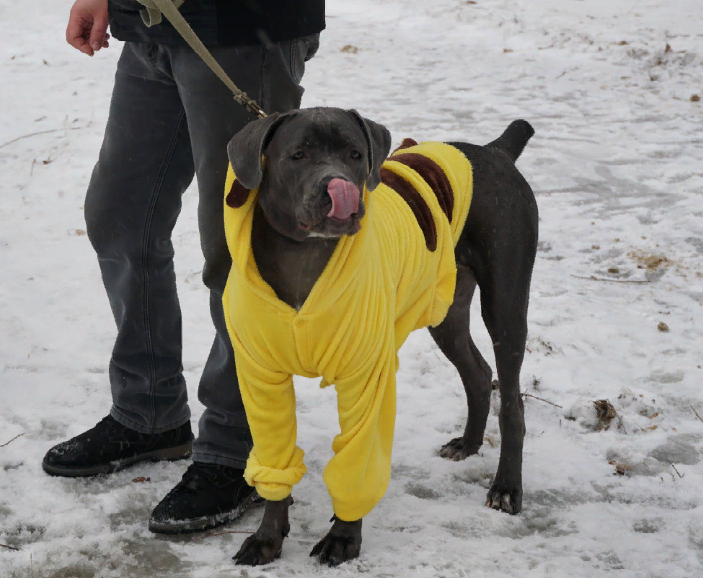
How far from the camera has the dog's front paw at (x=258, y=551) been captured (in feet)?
8.00

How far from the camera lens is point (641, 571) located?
2.41 m

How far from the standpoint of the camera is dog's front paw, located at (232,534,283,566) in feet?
8.00

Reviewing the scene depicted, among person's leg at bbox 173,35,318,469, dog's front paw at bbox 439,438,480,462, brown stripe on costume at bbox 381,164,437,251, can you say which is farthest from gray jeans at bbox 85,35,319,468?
dog's front paw at bbox 439,438,480,462

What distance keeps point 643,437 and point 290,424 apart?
1.61m

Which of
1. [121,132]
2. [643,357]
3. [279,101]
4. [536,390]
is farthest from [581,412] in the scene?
[121,132]

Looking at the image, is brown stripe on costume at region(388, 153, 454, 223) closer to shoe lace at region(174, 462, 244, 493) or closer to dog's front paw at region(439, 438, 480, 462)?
dog's front paw at region(439, 438, 480, 462)

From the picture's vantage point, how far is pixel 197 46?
2.21 m

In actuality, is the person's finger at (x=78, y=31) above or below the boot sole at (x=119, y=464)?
above

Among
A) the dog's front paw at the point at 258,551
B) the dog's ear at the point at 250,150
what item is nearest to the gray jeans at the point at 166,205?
the dog's ear at the point at 250,150

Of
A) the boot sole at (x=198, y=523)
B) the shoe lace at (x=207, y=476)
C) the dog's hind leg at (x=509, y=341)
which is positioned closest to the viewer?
the boot sole at (x=198, y=523)

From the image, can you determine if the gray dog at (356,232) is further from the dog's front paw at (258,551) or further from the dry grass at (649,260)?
the dry grass at (649,260)

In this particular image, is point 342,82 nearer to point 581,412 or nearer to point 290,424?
point 581,412

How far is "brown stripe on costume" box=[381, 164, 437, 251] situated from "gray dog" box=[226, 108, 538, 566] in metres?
0.01

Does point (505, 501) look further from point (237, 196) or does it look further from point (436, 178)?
point (237, 196)
